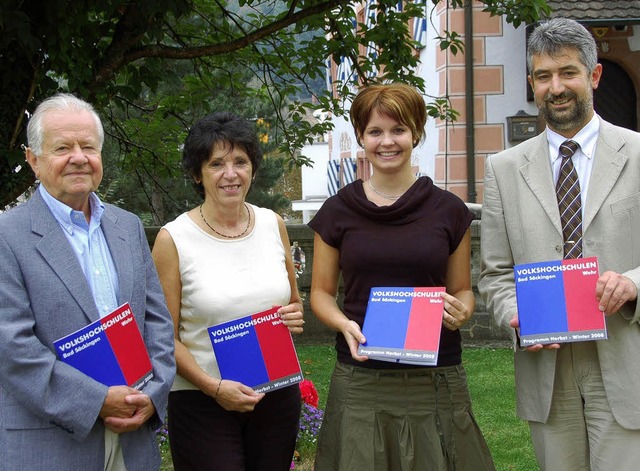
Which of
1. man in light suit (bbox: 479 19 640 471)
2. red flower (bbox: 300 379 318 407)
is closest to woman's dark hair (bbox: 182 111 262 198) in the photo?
man in light suit (bbox: 479 19 640 471)

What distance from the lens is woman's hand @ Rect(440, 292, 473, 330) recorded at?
3303mm

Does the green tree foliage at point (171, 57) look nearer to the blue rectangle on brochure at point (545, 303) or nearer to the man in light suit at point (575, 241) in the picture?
the man in light suit at point (575, 241)

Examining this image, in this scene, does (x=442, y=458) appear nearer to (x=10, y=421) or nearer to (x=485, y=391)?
(x=10, y=421)

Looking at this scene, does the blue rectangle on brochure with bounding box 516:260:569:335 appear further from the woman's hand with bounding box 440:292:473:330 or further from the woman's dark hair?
the woman's dark hair

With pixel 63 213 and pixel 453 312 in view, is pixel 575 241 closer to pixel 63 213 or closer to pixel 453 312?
pixel 453 312

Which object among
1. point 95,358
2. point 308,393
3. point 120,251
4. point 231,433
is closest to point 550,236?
point 231,433

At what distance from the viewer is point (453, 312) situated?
10.9ft

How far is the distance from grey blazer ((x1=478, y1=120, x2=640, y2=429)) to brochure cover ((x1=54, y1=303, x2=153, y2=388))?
1375 millimetres

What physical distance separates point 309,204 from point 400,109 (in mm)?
34080

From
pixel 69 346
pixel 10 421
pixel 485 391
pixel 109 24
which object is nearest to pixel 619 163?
pixel 69 346

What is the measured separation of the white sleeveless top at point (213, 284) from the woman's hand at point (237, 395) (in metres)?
0.12

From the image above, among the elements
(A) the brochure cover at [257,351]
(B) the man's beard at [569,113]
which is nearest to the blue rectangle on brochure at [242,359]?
(A) the brochure cover at [257,351]

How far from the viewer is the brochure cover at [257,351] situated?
347 cm

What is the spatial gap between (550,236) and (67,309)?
5.84ft
